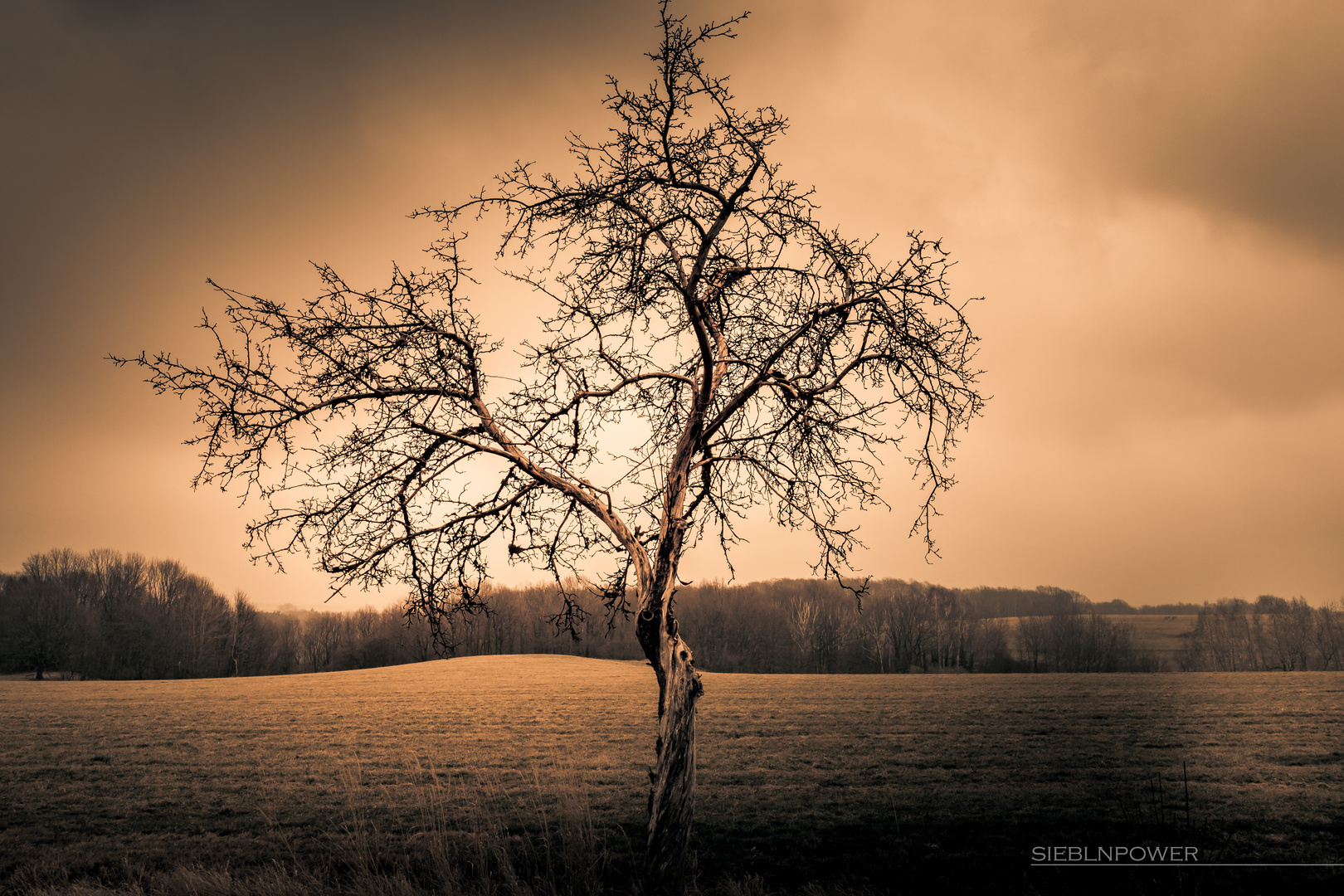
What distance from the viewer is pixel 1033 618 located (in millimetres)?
105062

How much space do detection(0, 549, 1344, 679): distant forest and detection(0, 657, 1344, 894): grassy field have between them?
4908 cm

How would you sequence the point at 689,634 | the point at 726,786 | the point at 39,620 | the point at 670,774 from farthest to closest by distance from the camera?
the point at 689,634 < the point at 39,620 < the point at 726,786 < the point at 670,774

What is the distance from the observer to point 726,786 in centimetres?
1555

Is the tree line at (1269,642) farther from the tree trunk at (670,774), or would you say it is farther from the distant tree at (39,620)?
the distant tree at (39,620)

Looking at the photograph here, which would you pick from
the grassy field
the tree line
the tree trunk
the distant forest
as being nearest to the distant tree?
the distant forest

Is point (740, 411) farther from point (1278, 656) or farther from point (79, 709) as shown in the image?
point (1278, 656)

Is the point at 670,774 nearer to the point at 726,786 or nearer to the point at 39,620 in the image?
the point at 726,786

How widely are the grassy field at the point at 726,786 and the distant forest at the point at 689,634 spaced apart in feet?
161

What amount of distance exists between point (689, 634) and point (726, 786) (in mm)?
78154

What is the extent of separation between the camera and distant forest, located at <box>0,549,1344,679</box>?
76.2m

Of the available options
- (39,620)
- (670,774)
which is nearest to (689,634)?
(39,620)

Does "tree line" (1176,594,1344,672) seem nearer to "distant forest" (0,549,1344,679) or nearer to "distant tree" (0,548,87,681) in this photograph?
"distant forest" (0,549,1344,679)

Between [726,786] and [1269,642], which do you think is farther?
[1269,642]

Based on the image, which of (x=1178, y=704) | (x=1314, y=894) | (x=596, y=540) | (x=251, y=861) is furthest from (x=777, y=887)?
(x=1178, y=704)
